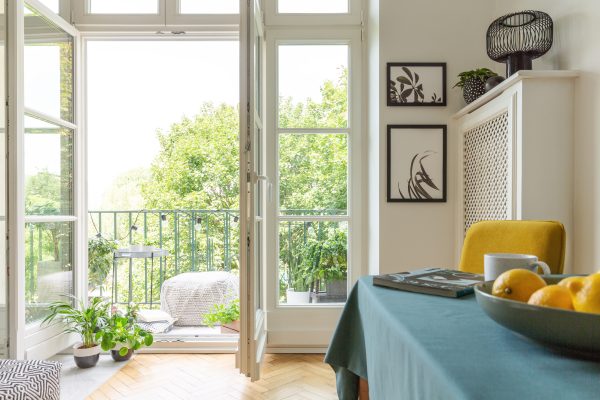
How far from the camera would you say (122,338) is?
92.7 inches

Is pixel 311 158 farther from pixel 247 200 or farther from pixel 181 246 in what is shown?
pixel 181 246

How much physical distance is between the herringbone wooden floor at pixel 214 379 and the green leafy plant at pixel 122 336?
117 millimetres

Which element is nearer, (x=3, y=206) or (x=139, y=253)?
(x=3, y=206)

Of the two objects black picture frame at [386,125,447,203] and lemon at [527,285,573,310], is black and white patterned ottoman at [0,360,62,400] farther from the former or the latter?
black picture frame at [386,125,447,203]

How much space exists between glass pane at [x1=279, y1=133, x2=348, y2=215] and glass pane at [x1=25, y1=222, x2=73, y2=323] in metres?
1.35

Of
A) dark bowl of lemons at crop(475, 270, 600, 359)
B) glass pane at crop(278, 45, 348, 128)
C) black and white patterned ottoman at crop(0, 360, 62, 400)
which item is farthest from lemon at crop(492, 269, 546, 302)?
glass pane at crop(278, 45, 348, 128)

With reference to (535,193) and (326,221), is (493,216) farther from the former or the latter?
(326,221)

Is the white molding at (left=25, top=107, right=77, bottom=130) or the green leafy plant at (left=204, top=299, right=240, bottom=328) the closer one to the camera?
the white molding at (left=25, top=107, right=77, bottom=130)

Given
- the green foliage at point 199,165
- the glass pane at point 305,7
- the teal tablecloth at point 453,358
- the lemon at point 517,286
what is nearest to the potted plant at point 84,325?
the teal tablecloth at point 453,358

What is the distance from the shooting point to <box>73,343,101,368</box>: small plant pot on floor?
2.29m

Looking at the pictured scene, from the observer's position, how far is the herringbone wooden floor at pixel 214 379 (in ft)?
6.47

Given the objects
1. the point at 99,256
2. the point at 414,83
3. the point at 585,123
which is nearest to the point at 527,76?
the point at 585,123

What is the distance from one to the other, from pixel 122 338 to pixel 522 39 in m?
2.59

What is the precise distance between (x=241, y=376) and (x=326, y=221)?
1.06 metres
